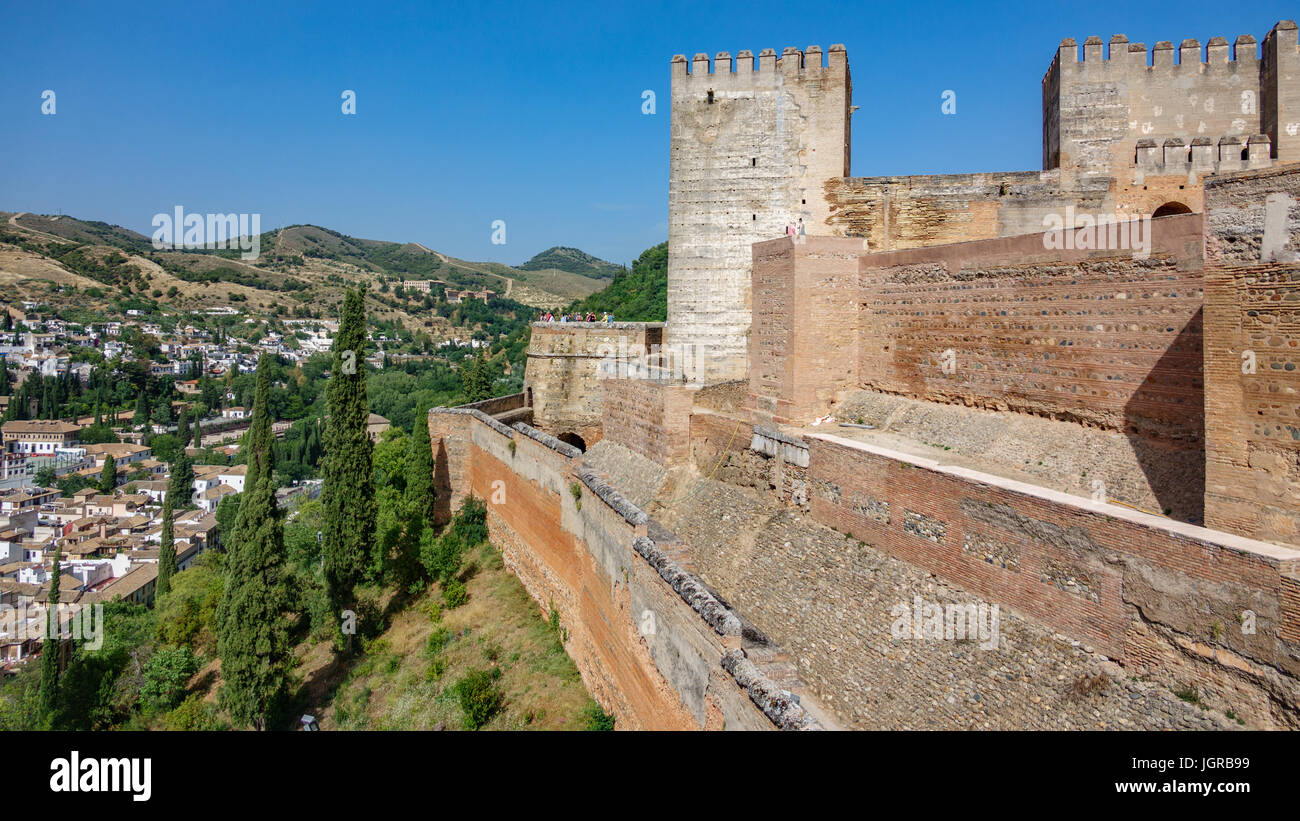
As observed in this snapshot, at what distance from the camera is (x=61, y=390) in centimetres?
7462

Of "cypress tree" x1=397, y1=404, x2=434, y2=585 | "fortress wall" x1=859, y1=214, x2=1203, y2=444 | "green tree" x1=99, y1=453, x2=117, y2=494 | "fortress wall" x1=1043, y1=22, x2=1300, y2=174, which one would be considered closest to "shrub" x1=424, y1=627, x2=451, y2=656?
"cypress tree" x1=397, y1=404, x2=434, y2=585

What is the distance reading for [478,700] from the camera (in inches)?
432

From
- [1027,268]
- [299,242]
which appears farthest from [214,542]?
[299,242]

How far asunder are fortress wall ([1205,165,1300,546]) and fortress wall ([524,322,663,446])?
1498cm

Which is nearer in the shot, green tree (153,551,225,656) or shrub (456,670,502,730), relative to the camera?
shrub (456,670,502,730)

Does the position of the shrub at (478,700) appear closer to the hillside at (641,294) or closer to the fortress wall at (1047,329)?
the fortress wall at (1047,329)

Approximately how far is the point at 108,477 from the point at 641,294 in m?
46.0

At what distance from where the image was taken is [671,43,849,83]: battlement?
49.8 ft

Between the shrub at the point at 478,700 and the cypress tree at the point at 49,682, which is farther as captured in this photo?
the cypress tree at the point at 49,682

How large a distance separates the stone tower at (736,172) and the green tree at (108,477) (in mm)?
60534

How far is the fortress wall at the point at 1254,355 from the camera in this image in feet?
18.4

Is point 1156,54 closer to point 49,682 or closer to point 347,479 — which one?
point 347,479

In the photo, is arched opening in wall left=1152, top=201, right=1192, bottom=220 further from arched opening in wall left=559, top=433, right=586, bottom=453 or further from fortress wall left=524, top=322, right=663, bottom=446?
arched opening in wall left=559, top=433, right=586, bottom=453

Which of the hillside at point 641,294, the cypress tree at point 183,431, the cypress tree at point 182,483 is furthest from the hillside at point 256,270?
the hillside at point 641,294
